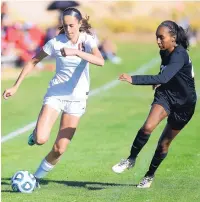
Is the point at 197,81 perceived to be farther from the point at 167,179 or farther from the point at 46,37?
the point at 167,179

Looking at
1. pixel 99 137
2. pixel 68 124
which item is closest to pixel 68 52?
pixel 68 124

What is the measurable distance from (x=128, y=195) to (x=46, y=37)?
24.6 m

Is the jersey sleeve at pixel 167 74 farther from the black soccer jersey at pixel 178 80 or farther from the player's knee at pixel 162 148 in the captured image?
the player's knee at pixel 162 148

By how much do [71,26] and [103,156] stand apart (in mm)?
3702

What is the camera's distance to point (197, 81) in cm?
2723

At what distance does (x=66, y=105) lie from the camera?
11.8m

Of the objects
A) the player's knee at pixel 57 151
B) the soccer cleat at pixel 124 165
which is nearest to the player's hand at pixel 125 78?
the soccer cleat at pixel 124 165

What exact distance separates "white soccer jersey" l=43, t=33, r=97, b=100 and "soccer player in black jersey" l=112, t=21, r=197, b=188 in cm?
99

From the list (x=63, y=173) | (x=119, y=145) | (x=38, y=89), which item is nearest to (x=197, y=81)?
(x=38, y=89)

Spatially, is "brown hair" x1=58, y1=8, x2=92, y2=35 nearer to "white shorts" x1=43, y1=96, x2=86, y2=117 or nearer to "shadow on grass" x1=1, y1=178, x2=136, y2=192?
"white shorts" x1=43, y1=96, x2=86, y2=117

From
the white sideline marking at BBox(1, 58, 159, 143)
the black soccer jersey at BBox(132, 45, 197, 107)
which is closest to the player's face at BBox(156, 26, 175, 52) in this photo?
the black soccer jersey at BBox(132, 45, 197, 107)

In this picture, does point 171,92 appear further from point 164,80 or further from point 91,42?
point 91,42

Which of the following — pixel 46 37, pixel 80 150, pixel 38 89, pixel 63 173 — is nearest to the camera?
pixel 63 173

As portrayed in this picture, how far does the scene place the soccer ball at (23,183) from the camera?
11570mm
